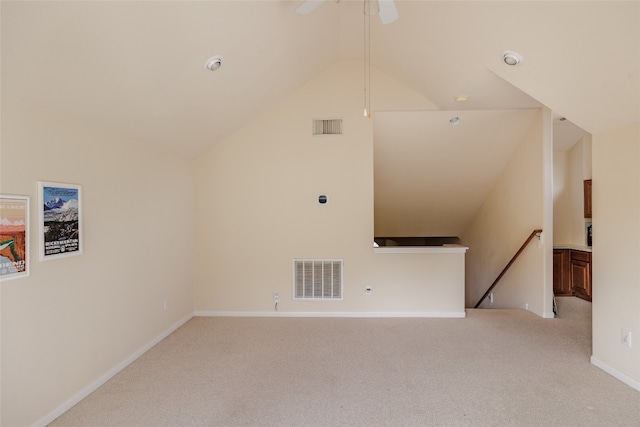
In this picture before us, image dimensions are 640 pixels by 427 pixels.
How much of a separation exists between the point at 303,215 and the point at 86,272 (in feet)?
8.18

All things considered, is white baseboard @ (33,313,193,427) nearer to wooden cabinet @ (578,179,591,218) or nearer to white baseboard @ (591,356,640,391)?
white baseboard @ (591,356,640,391)

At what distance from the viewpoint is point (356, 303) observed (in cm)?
431

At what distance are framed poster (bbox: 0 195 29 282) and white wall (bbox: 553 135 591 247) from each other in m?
7.19

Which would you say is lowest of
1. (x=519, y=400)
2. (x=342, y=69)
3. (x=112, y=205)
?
(x=519, y=400)

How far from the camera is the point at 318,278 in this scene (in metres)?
4.34

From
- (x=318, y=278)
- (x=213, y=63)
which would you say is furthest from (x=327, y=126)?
(x=318, y=278)

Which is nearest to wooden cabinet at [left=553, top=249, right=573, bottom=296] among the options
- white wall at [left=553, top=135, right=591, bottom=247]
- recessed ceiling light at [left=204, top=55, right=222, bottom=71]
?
white wall at [left=553, top=135, right=591, bottom=247]

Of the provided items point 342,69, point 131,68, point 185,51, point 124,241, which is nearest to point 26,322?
point 124,241

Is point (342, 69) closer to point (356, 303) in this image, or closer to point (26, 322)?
point (356, 303)

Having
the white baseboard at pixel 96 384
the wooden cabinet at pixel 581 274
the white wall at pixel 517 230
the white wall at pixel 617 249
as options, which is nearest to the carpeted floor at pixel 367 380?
the white baseboard at pixel 96 384

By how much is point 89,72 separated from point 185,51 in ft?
2.23

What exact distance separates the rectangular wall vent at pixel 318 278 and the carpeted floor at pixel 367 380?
19.9 inches

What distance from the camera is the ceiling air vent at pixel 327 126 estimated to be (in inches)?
169

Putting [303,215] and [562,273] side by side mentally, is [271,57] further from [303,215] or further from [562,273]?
[562,273]
